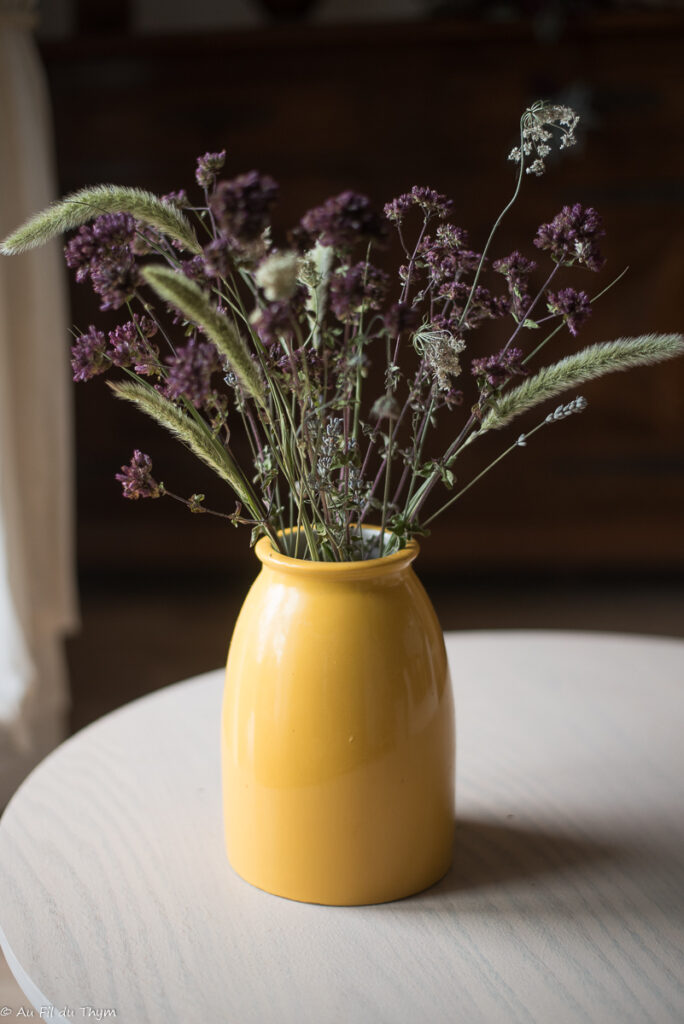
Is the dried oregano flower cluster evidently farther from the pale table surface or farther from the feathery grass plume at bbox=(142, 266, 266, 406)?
the pale table surface

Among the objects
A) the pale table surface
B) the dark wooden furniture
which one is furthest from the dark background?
the pale table surface

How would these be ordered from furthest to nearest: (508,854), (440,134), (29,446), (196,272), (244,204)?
(440,134) → (29,446) → (508,854) → (196,272) → (244,204)

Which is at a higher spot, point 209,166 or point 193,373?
point 209,166

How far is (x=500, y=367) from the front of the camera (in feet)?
2.20

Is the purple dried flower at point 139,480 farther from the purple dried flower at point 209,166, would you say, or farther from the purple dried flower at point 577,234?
the purple dried flower at point 577,234

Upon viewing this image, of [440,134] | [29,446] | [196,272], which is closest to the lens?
[196,272]

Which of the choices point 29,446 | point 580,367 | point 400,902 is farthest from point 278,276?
point 29,446

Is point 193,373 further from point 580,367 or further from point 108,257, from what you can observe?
point 580,367

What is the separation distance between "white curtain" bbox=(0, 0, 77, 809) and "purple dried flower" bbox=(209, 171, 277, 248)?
1.20 metres

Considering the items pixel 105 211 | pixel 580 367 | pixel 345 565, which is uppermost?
pixel 105 211

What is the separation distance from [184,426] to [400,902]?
352 millimetres

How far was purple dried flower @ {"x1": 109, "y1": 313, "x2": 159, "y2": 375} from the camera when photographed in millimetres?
651

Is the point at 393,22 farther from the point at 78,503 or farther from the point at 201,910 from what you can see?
the point at 201,910

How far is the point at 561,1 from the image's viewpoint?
233 centimetres
